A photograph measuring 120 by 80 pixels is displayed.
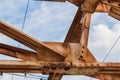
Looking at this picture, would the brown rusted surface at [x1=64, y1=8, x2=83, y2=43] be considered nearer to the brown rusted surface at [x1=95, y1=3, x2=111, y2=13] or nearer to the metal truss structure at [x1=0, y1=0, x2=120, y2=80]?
the brown rusted surface at [x1=95, y1=3, x2=111, y2=13]

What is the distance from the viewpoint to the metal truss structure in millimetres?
7680

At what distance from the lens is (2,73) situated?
7934 mm

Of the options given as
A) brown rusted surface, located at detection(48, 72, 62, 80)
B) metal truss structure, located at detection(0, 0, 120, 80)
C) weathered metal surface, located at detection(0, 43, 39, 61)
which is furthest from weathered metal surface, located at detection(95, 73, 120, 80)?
weathered metal surface, located at detection(0, 43, 39, 61)

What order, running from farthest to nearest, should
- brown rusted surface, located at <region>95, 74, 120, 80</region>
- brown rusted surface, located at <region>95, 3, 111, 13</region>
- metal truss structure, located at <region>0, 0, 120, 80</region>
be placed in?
brown rusted surface, located at <region>95, 3, 111, 13</region>
brown rusted surface, located at <region>95, 74, 120, 80</region>
metal truss structure, located at <region>0, 0, 120, 80</region>

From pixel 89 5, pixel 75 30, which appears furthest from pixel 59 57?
pixel 75 30

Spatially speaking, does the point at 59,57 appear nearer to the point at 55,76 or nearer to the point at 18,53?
the point at 55,76

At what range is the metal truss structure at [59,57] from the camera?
768 cm

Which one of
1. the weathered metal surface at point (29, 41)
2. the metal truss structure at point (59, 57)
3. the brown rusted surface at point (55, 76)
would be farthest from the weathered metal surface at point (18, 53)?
the brown rusted surface at point (55, 76)

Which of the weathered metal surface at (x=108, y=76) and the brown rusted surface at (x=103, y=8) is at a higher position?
the brown rusted surface at (x=103, y=8)

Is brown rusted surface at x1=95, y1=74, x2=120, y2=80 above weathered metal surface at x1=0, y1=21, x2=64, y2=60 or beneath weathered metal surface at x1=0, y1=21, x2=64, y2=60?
beneath

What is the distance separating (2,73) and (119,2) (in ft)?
11.0

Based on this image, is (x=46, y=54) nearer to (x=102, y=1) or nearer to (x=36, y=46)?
(x=36, y=46)

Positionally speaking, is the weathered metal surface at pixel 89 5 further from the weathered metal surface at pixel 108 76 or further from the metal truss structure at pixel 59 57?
the weathered metal surface at pixel 108 76

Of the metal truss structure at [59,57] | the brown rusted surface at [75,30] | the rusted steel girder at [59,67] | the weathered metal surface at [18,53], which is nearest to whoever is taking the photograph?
the rusted steel girder at [59,67]
